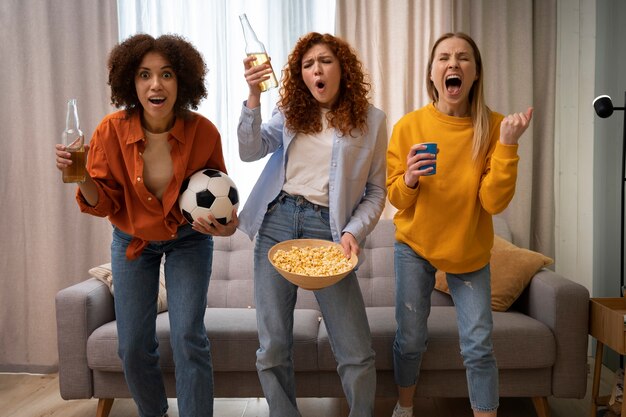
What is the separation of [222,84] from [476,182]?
205 centimetres

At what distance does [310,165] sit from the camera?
2.07 metres

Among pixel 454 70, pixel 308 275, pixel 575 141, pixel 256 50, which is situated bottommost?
pixel 308 275

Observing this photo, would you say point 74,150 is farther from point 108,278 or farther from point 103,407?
point 103,407

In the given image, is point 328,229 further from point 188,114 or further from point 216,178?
point 188,114

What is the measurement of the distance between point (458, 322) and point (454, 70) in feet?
3.04

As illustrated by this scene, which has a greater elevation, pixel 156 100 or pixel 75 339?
pixel 156 100

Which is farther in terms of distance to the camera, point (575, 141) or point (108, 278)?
point (575, 141)

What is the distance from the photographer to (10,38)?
3455mm

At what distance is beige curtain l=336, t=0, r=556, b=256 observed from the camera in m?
3.55

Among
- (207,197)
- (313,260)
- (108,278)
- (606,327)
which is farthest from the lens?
(108,278)

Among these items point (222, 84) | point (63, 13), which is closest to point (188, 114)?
point (222, 84)

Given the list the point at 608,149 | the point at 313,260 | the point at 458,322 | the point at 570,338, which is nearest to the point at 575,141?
the point at 608,149

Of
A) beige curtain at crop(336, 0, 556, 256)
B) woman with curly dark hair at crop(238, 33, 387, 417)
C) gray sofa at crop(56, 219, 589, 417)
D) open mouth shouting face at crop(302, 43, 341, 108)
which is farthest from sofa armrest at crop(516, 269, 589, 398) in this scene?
open mouth shouting face at crop(302, 43, 341, 108)

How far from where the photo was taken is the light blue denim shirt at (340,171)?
2004 mm
